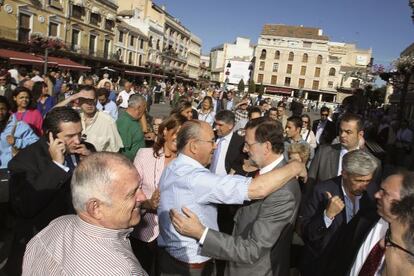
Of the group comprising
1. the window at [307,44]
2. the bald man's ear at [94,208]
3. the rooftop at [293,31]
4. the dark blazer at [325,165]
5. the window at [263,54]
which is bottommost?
the dark blazer at [325,165]

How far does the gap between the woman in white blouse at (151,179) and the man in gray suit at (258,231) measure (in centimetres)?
81

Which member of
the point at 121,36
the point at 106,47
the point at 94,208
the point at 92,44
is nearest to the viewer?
Answer: the point at 94,208

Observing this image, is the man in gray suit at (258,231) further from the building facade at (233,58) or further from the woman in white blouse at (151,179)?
the building facade at (233,58)

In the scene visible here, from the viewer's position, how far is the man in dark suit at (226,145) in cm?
534

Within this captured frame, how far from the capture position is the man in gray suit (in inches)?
87.7

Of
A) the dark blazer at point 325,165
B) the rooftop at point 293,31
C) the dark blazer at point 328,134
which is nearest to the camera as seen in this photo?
the dark blazer at point 325,165

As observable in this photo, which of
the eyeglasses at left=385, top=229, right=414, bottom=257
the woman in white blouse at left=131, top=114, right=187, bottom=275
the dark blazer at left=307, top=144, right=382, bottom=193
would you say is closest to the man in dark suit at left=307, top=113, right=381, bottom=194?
the dark blazer at left=307, top=144, right=382, bottom=193

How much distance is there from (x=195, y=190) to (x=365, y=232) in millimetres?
1135

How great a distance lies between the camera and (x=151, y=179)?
3336 mm

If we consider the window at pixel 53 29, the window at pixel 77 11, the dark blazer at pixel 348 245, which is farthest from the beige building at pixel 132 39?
the dark blazer at pixel 348 245

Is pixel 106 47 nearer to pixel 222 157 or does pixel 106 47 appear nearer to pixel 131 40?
pixel 131 40

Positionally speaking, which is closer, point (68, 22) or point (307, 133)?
point (307, 133)

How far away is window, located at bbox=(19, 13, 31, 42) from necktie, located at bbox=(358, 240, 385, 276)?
33777 mm

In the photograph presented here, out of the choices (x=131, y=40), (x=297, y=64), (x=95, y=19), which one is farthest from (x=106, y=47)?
(x=297, y=64)
